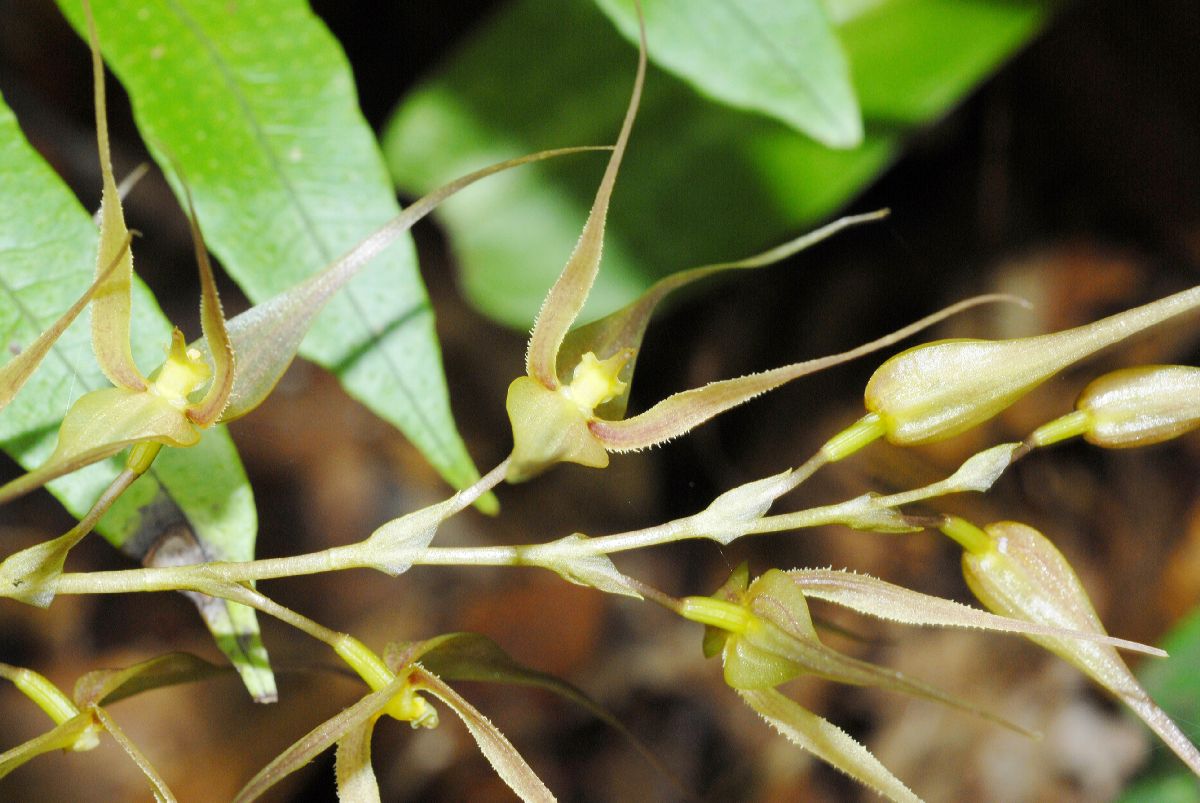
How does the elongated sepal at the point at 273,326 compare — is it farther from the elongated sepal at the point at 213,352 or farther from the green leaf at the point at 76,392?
the green leaf at the point at 76,392

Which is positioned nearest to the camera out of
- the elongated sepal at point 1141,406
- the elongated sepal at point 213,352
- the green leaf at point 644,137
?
the elongated sepal at point 213,352

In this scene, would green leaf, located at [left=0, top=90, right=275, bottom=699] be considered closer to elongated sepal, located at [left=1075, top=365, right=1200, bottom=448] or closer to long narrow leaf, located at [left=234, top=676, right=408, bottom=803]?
long narrow leaf, located at [left=234, top=676, right=408, bottom=803]

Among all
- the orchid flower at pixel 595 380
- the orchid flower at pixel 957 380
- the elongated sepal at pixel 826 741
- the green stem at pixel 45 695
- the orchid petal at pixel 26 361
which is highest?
the orchid petal at pixel 26 361

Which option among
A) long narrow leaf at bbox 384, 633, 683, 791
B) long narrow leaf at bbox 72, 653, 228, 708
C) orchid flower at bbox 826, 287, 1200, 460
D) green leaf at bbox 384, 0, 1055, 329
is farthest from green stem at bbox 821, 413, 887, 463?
green leaf at bbox 384, 0, 1055, 329

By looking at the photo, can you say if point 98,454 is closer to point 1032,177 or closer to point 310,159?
point 310,159

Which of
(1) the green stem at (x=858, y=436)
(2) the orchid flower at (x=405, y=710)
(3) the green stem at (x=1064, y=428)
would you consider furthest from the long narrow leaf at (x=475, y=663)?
(3) the green stem at (x=1064, y=428)

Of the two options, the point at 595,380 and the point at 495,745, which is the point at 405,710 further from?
the point at 595,380

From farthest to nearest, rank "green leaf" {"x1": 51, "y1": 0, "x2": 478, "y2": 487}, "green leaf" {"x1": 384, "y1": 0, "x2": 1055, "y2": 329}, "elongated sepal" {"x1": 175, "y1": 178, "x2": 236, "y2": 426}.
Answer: "green leaf" {"x1": 384, "y1": 0, "x2": 1055, "y2": 329} → "green leaf" {"x1": 51, "y1": 0, "x2": 478, "y2": 487} → "elongated sepal" {"x1": 175, "y1": 178, "x2": 236, "y2": 426}
